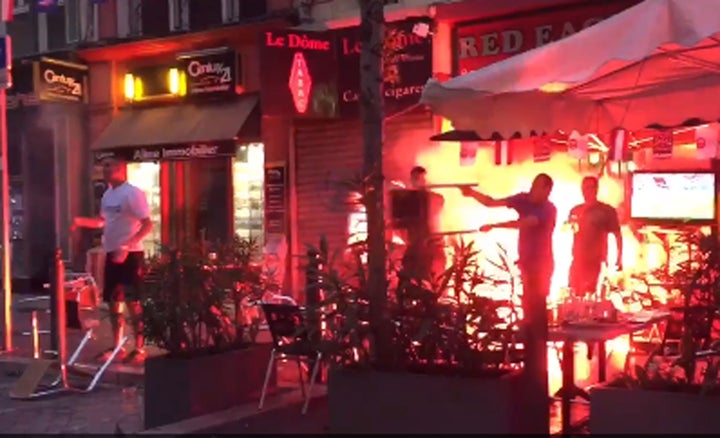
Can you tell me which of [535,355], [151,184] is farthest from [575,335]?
[151,184]

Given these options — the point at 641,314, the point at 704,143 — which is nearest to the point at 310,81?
the point at 704,143

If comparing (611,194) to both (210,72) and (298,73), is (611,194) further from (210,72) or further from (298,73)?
(210,72)

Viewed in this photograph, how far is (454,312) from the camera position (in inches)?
270

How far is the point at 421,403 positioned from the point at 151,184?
1225 cm

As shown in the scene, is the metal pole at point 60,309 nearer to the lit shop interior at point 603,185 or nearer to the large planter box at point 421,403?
the lit shop interior at point 603,185

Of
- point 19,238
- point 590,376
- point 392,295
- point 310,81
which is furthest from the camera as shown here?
point 19,238

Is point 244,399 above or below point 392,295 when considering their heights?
below

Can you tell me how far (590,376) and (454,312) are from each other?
3.42 meters

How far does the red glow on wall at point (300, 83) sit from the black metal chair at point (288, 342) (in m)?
6.80

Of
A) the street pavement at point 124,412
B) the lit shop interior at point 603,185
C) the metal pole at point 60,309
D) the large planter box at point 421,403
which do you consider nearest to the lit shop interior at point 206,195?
the lit shop interior at point 603,185

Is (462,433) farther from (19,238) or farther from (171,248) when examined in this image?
(19,238)

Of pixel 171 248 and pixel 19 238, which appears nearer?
pixel 171 248

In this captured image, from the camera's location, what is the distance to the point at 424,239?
33.1 ft

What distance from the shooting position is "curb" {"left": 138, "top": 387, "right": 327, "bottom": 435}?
7715 mm
